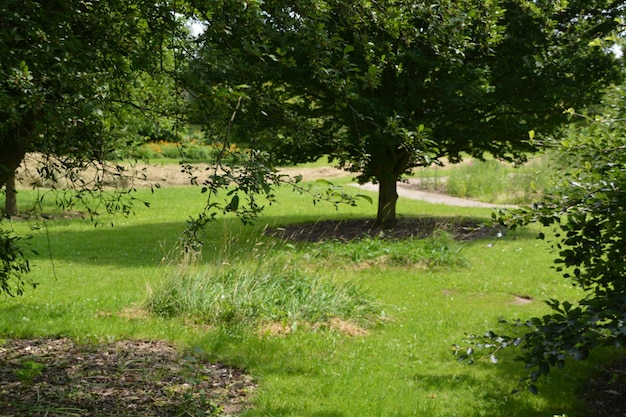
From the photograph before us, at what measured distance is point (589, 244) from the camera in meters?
5.15

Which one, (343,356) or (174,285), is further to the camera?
(174,285)

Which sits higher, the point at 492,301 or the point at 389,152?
the point at 389,152

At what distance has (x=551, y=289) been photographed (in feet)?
31.6

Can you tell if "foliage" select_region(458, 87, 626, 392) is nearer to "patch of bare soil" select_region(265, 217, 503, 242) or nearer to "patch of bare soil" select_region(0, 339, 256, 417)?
"patch of bare soil" select_region(0, 339, 256, 417)

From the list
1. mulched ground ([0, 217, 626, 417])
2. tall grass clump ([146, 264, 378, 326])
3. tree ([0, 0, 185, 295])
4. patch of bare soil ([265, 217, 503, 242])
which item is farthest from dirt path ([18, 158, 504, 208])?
tree ([0, 0, 185, 295])

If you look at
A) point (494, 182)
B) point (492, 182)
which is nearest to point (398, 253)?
point (494, 182)

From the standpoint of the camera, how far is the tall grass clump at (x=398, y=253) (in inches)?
429

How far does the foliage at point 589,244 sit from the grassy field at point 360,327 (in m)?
0.91

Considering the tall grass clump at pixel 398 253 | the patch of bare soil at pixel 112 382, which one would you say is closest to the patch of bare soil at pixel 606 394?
the patch of bare soil at pixel 112 382

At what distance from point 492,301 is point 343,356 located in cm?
325

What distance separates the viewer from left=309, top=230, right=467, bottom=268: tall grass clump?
429 inches

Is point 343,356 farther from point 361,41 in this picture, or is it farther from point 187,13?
point 187,13

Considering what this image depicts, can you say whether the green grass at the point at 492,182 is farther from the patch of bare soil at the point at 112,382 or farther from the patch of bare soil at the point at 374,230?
the patch of bare soil at the point at 112,382

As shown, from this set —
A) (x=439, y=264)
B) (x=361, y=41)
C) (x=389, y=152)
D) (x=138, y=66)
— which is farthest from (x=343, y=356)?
(x=389, y=152)
